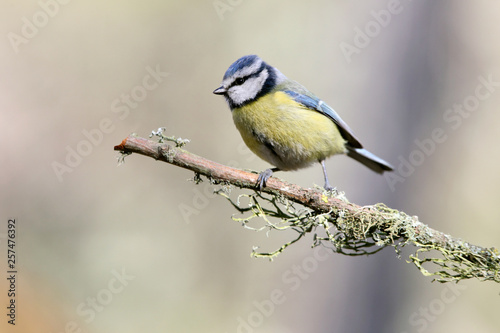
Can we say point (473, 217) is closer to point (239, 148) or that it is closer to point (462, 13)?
point (462, 13)

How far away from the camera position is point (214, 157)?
5551 mm

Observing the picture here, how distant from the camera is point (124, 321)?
4.76 m

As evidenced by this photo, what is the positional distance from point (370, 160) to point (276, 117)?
1.05m

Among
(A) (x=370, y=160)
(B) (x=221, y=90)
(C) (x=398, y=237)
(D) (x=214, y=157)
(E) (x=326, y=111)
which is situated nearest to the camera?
(C) (x=398, y=237)

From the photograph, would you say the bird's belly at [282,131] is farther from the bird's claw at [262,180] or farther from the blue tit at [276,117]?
the bird's claw at [262,180]

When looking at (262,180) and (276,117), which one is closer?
(262,180)

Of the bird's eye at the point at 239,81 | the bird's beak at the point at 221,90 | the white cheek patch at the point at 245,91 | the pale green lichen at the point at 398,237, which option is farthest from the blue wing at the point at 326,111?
the pale green lichen at the point at 398,237

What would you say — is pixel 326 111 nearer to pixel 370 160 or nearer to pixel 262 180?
pixel 370 160

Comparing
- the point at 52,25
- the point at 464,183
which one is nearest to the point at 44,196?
the point at 52,25

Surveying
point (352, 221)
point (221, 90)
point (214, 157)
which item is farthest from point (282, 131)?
point (214, 157)

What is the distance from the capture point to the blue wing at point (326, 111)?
331 cm

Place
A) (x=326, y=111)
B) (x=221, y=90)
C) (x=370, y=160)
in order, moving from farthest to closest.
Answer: (x=370, y=160), (x=326, y=111), (x=221, y=90)

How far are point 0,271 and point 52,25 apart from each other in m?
3.17

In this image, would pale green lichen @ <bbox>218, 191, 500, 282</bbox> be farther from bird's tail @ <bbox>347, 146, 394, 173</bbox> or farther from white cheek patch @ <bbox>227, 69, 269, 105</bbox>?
bird's tail @ <bbox>347, 146, 394, 173</bbox>
